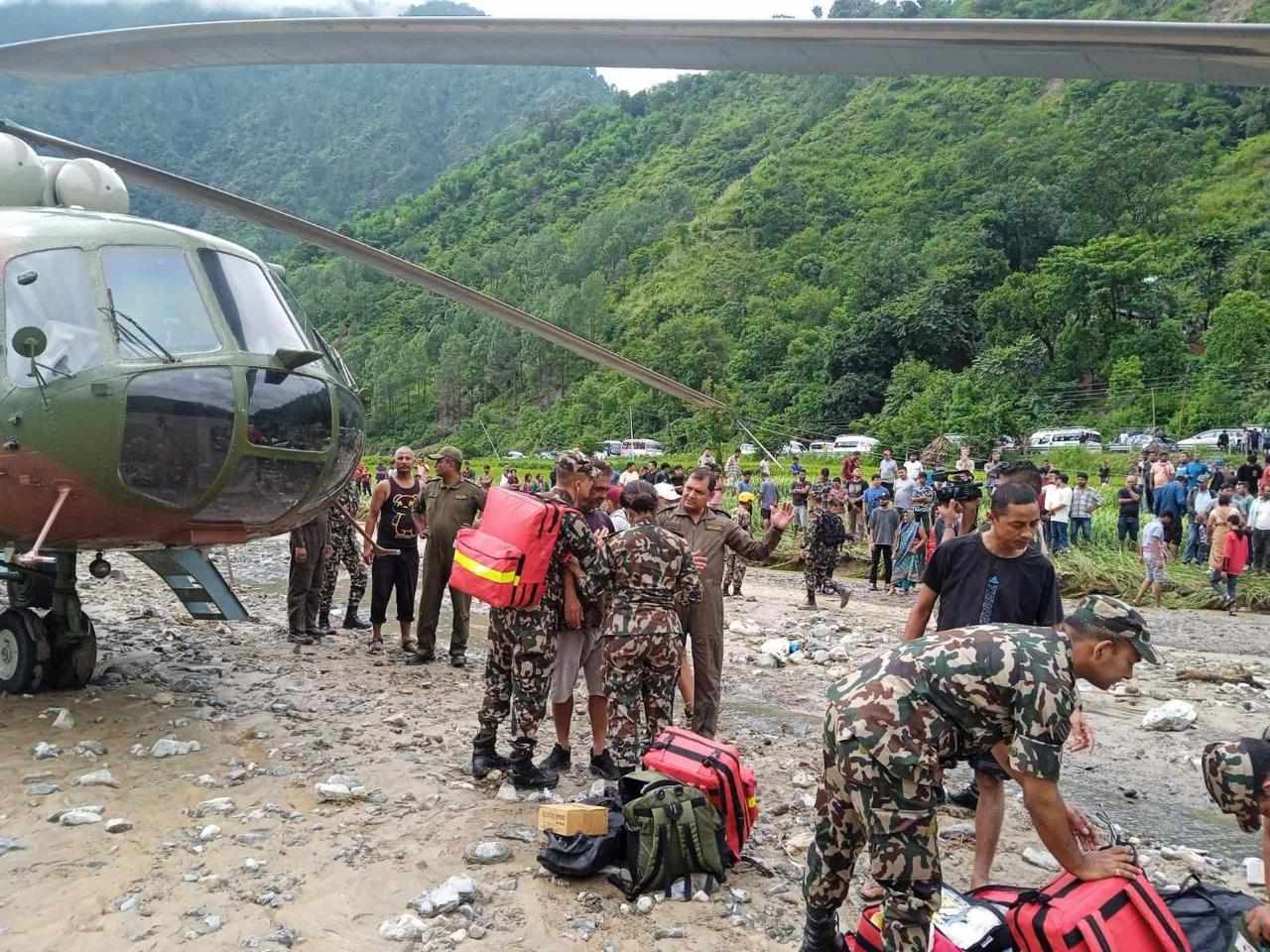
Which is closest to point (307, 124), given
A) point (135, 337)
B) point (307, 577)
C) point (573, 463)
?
point (307, 577)

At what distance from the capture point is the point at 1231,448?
24109 mm

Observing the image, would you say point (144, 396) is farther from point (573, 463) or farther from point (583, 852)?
point (583, 852)

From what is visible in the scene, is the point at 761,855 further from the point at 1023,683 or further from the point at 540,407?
the point at 540,407

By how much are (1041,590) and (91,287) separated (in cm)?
552

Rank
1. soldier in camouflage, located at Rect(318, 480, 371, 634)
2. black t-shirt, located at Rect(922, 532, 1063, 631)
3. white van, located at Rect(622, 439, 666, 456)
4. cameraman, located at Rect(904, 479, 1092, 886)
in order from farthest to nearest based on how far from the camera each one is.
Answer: white van, located at Rect(622, 439, 666, 456), soldier in camouflage, located at Rect(318, 480, 371, 634), black t-shirt, located at Rect(922, 532, 1063, 631), cameraman, located at Rect(904, 479, 1092, 886)

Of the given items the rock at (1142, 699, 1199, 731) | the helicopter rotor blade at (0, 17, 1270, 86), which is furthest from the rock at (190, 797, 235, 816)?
the rock at (1142, 699, 1199, 731)

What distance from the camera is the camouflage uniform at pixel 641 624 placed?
4750 mm

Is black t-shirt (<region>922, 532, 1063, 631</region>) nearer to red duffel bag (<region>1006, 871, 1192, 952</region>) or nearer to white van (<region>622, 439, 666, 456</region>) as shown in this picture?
red duffel bag (<region>1006, 871, 1192, 952</region>)

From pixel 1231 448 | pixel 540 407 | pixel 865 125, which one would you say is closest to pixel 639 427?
pixel 540 407

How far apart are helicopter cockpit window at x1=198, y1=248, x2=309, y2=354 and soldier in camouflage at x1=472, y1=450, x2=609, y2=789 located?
2253 mm

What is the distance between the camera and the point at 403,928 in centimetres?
356

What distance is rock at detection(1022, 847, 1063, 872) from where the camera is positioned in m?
4.36

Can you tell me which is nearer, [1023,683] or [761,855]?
[1023,683]

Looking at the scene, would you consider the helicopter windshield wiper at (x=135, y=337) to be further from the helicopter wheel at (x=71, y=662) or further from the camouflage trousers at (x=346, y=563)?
the camouflage trousers at (x=346, y=563)
